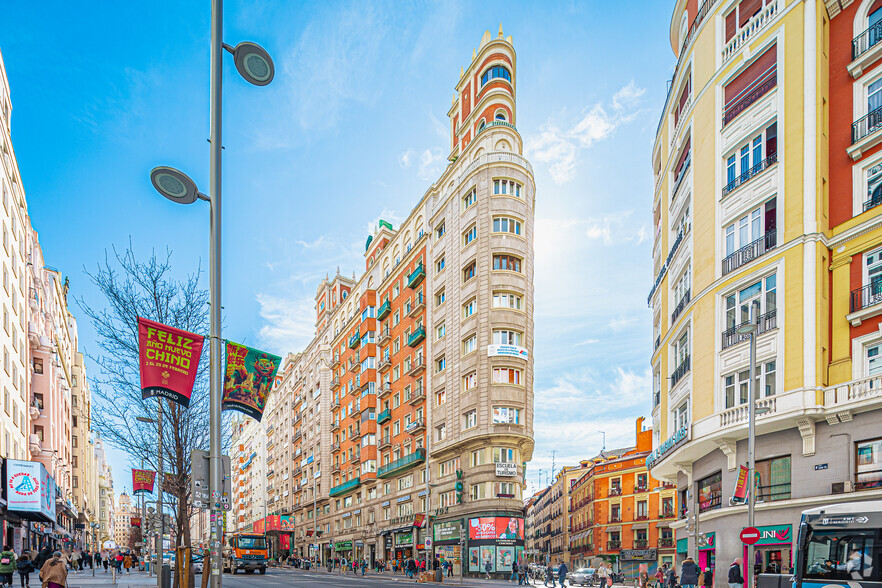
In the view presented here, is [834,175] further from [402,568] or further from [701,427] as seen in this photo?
[402,568]

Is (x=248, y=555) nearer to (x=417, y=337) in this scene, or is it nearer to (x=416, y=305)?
(x=417, y=337)

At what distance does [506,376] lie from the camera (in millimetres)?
48656

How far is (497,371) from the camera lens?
160 feet

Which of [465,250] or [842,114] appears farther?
[465,250]

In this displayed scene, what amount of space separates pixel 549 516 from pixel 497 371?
7942 centimetres

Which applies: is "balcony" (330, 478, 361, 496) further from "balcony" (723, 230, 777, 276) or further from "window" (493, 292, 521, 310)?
"balcony" (723, 230, 777, 276)

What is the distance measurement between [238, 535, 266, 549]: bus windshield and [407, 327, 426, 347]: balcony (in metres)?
20.5

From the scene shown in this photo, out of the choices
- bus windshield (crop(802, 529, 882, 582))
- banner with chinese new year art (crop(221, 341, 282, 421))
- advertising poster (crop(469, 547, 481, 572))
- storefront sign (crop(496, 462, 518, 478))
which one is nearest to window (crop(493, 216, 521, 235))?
storefront sign (crop(496, 462, 518, 478))

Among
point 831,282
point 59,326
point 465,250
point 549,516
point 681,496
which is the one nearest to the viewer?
point 831,282

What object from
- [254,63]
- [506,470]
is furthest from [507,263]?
[254,63]

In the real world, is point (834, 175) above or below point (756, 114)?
below

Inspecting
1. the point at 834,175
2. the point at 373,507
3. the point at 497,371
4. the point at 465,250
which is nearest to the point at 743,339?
the point at 834,175

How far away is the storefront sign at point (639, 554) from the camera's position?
6669cm

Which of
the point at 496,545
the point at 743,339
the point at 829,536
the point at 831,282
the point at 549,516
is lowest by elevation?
the point at 549,516
